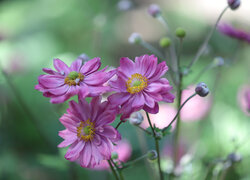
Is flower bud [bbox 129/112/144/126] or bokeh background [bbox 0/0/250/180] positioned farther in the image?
bokeh background [bbox 0/0/250/180]

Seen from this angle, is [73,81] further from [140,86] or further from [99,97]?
[140,86]

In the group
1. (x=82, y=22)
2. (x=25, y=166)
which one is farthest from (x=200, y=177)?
(x=82, y=22)

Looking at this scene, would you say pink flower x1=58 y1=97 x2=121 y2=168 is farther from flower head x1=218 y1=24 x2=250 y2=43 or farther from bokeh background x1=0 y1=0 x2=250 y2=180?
flower head x1=218 y1=24 x2=250 y2=43

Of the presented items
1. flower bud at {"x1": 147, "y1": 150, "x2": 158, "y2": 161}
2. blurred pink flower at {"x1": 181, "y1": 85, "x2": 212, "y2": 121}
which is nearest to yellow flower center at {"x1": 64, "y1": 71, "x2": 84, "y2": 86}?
flower bud at {"x1": 147, "y1": 150, "x2": 158, "y2": 161}

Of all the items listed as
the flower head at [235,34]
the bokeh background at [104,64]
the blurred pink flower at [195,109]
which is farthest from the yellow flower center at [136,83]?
the blurred pink flower at [195,109]

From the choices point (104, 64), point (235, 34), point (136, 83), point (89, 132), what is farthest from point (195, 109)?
point (89, 132)

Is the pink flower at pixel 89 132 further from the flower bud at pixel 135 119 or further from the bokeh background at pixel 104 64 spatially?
the bokeh background at pixel 104 64

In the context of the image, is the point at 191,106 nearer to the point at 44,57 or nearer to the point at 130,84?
the point at 130,84
